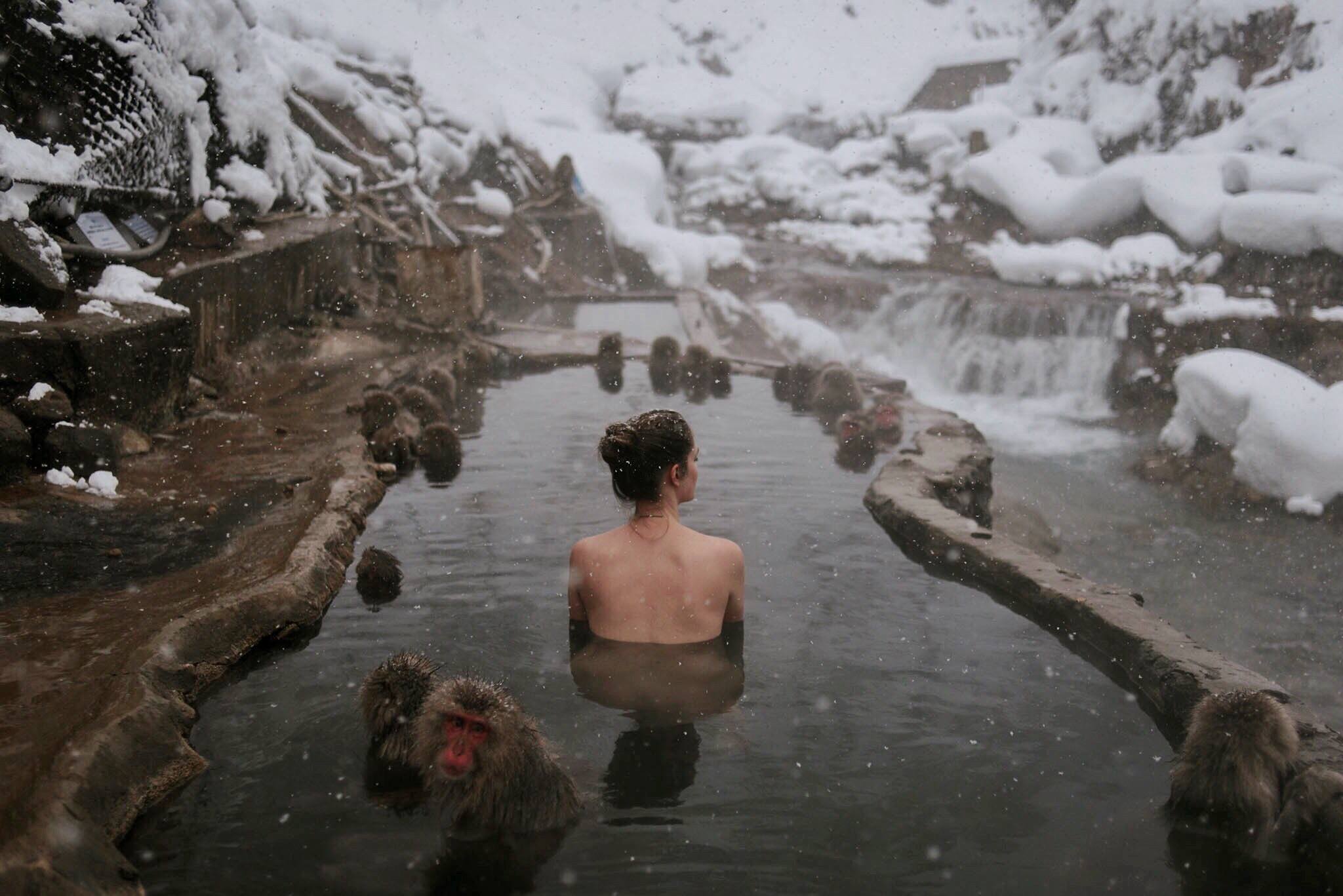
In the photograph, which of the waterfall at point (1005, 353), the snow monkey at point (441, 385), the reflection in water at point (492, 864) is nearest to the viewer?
the reflection in water at point (492, 864)

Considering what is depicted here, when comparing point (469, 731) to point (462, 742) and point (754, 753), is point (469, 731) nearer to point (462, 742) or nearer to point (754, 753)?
point (462, 742)

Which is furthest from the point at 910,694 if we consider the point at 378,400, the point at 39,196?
the point at 39,196

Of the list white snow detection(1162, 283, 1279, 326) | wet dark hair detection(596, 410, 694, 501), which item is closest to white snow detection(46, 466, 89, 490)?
wet dark hair detection(596, 410, 694, 501)

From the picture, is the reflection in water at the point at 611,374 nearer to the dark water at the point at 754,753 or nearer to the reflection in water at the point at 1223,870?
the dark water at the point at 754,753

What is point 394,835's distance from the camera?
8.11ft

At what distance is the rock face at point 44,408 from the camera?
4.81 m

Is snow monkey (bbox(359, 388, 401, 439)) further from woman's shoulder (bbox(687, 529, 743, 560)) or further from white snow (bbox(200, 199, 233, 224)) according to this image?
woman's shoulder (bbox(687, 529, 743, 560))

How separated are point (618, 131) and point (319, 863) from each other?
33.6 meters

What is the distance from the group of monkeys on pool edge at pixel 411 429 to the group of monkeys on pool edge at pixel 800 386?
2.06 metres

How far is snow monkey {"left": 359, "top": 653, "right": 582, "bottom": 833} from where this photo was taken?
2.33 meters

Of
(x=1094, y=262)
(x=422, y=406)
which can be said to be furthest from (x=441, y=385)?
(x=1094, y=262)

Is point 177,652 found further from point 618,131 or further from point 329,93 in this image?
point 618,131

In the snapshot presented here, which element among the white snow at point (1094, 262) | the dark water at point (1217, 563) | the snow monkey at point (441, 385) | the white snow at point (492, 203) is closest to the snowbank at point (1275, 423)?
the dark water at point (1217, 563)

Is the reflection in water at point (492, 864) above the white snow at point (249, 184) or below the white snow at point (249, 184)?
below
